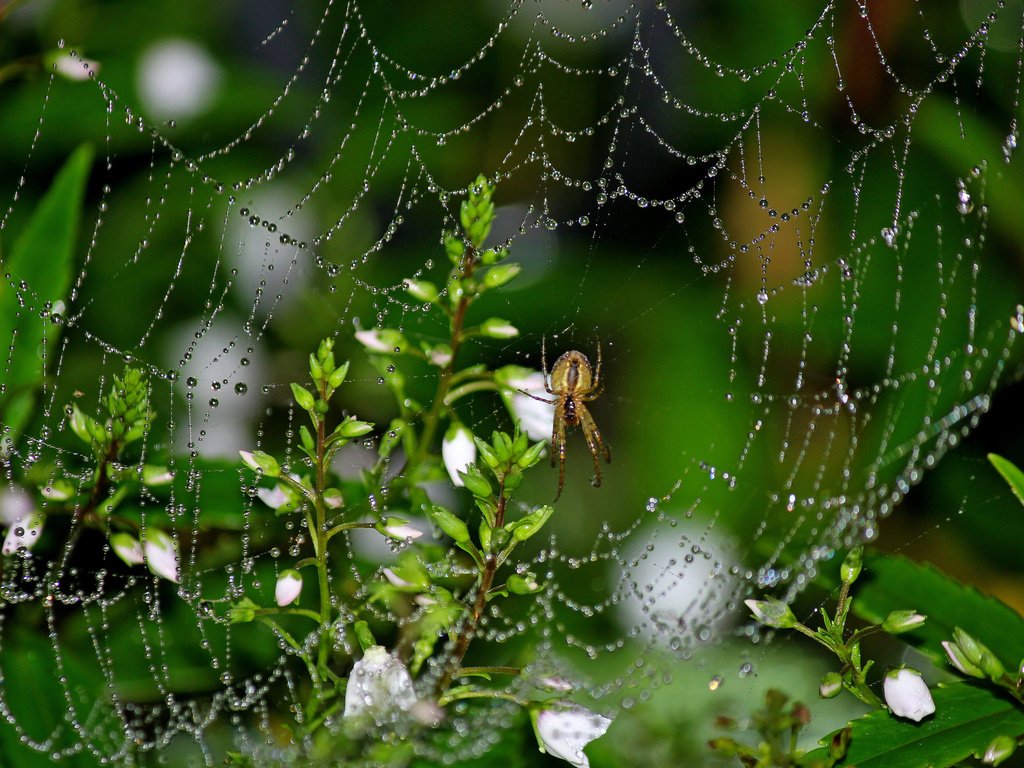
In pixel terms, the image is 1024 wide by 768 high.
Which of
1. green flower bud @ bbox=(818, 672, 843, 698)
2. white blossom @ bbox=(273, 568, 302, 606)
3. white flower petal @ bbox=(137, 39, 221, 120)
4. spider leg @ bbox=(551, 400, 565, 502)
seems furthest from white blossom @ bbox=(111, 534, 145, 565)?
white flower petal @ bbox=(137, 39, 221, 120)

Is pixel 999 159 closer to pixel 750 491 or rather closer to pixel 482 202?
pixel 750 491

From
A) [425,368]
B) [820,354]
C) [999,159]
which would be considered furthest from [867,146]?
[425,368]

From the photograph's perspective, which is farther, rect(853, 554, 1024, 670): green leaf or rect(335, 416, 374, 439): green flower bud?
rect(853, 554, 1024, 670): green leaf

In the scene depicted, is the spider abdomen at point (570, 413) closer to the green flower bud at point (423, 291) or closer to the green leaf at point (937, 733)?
the green flower bud at point (423, 291)

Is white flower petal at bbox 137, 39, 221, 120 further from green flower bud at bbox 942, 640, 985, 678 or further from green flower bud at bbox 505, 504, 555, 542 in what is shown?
green flower bud at bbox 942, 640, 985, 678

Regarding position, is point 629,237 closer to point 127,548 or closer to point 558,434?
point 558,434

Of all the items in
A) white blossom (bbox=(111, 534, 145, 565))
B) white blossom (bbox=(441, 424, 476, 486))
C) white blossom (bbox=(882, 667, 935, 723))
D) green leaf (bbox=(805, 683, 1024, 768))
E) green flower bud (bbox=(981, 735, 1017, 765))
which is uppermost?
white blossom (bbox=(111, 534, 145, 565))

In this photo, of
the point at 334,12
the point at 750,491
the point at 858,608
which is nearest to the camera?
the point at 858,608
